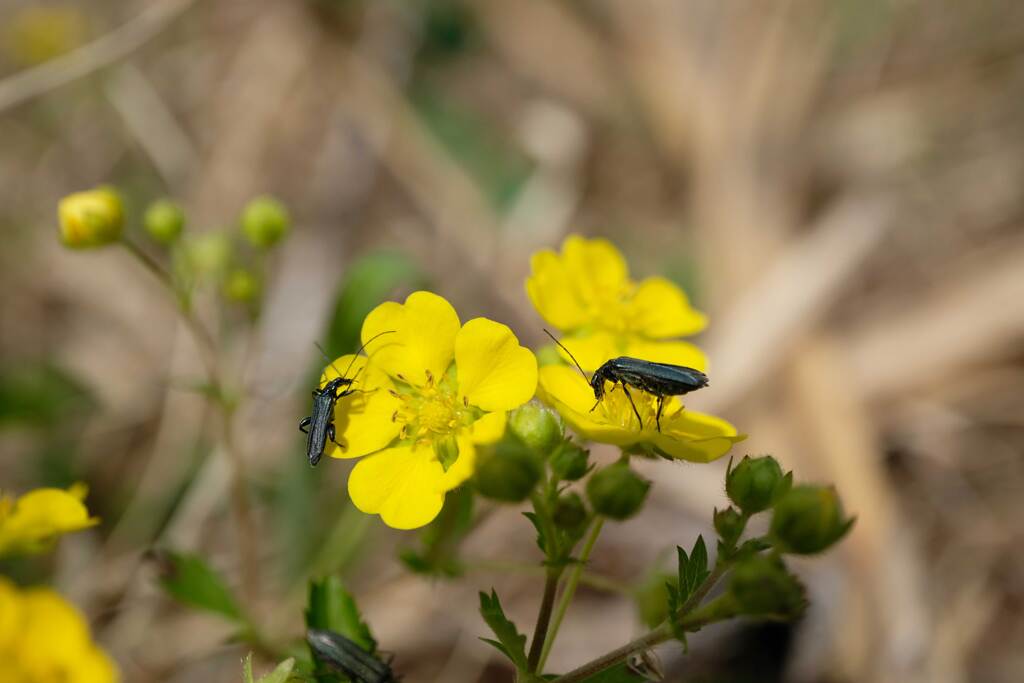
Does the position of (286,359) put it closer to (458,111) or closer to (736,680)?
(458,111)

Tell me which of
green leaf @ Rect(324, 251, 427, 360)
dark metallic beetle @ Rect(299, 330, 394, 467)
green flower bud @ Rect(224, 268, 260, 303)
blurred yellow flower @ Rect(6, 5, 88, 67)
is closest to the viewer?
dark metallic beetle @ Rect(299, 330, 394, 467)

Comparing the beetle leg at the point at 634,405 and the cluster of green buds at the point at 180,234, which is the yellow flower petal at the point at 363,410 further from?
the cluster of green buds at the point at 180,234

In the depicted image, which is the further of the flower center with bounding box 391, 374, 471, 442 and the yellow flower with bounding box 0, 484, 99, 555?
the flower center with bounding box 391, 374, 471, 442

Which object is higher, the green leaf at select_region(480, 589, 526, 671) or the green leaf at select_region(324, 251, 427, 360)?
the green leaf at select_region(324, 251, 427, 360)

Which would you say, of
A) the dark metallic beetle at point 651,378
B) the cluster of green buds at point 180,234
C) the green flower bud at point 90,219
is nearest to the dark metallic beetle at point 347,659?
the dark metallic beetle at point 651,378

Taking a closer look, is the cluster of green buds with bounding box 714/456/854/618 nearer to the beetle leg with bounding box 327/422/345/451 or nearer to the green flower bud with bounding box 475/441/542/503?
the green flower bud with bounding box 475/441/542/503

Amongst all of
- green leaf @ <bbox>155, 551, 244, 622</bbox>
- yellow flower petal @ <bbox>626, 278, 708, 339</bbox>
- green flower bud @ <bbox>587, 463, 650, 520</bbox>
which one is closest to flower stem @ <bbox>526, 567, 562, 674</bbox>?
green flower bud @ <bbox>587, 463, 650, 520</bbox>
